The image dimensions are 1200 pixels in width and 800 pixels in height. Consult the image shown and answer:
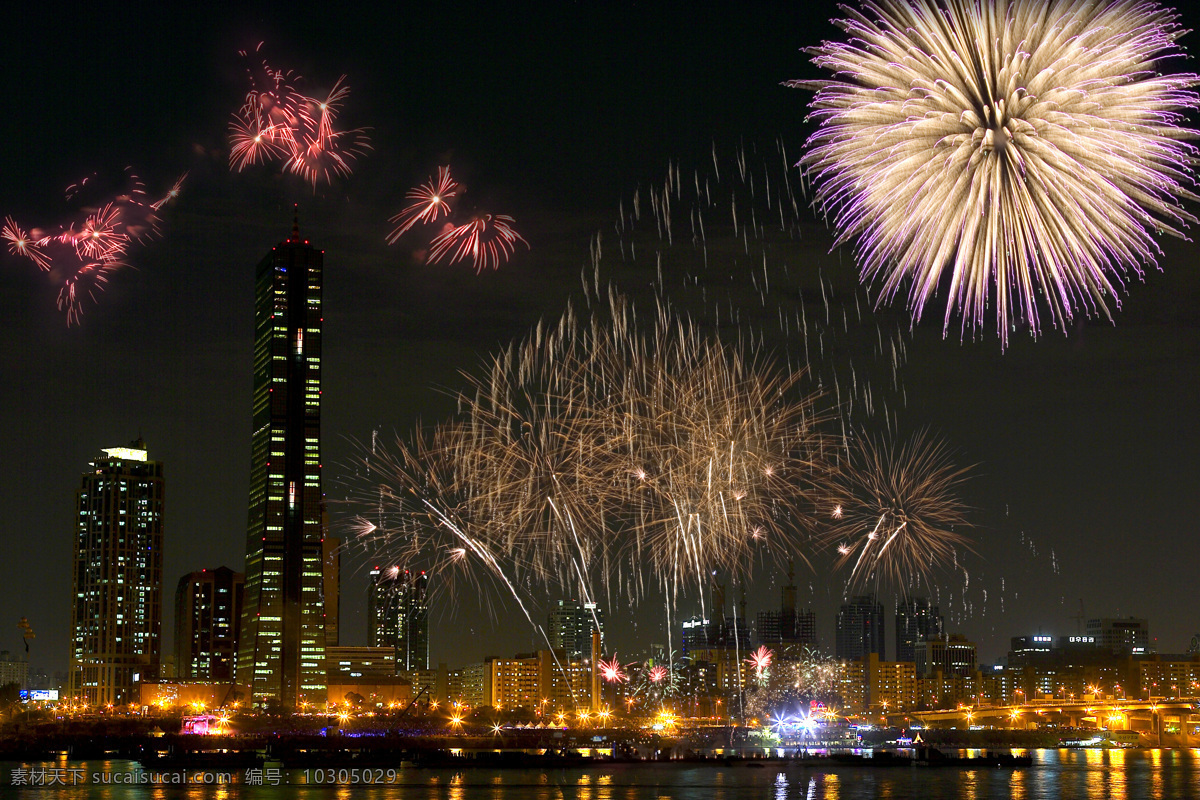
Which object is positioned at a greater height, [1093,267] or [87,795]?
[1093,267]

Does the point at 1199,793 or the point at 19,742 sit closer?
the point at 1199,793

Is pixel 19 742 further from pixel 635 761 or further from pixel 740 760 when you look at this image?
pixel 740 760

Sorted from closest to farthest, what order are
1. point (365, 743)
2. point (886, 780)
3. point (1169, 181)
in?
point (1169, 181) → point (886, 780) → point (365, 743)

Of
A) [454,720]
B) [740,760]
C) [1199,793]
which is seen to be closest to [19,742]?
[454,720]

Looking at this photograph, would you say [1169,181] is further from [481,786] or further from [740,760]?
[740,760]

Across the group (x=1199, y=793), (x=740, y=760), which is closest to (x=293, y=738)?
(x=740, y=760)

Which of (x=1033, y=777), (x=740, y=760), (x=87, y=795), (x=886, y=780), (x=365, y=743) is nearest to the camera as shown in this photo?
(x=87, y=795)
